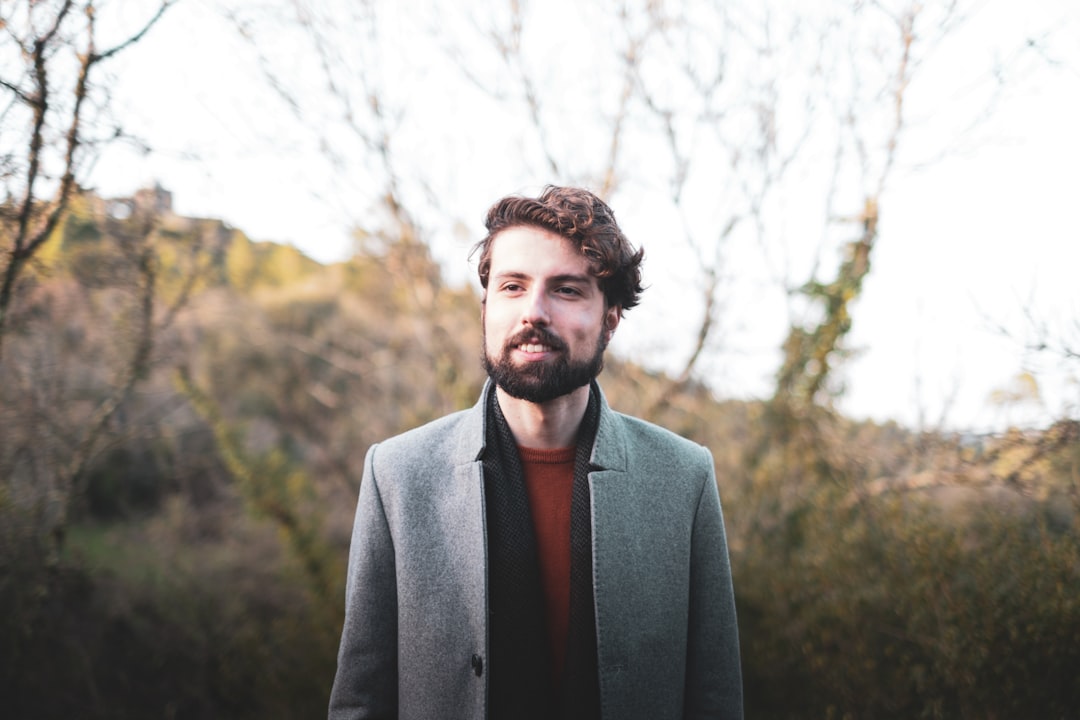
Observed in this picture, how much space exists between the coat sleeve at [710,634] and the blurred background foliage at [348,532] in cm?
218

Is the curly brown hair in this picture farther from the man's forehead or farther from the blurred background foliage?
the blurred background foliage

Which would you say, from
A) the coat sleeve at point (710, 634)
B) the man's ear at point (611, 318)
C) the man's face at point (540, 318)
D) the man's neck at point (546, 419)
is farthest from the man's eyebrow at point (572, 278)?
the coat sleeve at point (710, 634)

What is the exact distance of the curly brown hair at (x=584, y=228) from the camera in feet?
5.42

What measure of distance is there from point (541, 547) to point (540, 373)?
0.50 m

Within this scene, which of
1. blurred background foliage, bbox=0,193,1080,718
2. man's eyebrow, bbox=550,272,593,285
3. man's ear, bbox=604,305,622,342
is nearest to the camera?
man's eyebrow, bbox=550,272,593,285

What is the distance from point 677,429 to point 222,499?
8.46 metres

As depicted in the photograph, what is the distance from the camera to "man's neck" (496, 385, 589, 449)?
1.73 meters

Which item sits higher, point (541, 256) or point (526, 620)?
→ point (541, 256)

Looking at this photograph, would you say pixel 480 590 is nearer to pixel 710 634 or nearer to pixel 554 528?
pixel 554 528

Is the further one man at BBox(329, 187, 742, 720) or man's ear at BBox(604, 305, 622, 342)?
man's ear at BBox(604, 305, 622, 342)

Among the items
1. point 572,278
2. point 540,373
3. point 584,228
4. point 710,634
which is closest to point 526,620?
point 710,634

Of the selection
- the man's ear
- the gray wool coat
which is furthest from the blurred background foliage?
the man's ear

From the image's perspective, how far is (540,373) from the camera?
1.60 m

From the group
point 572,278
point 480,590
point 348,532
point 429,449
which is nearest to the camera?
point 480,590
